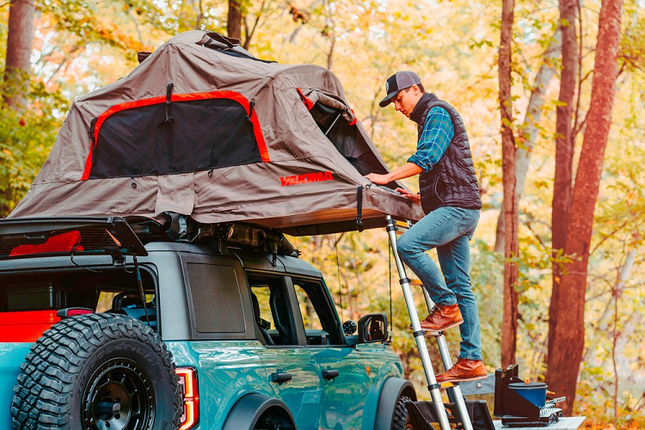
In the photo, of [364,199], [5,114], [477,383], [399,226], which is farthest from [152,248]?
[5,114]

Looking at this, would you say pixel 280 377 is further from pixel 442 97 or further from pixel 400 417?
pixel 442 97

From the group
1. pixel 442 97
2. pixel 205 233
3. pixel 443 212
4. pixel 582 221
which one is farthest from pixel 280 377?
pixel 442 97

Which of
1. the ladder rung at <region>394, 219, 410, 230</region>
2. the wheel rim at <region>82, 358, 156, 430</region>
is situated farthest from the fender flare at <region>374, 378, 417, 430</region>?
the wheel rim at <region>82, 358, 156, 430</region>

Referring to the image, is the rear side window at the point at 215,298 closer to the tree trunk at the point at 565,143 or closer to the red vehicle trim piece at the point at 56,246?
the red vehicle trim piece at the point at 56,246

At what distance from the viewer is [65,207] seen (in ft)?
18.6

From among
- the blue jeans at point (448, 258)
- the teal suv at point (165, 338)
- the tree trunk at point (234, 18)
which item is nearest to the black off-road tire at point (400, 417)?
the teal suv at point (165, 338)

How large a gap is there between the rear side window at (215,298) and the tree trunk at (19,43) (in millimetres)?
9279

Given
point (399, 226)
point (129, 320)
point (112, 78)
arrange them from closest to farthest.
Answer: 1. point (129, 320)
2. point (399, 226)
3. point (112, 78)

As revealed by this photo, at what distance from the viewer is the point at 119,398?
139 inches

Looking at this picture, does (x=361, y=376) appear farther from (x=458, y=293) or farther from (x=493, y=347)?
(x=493, y=347)

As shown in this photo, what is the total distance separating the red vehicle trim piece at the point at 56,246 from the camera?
14.0ft

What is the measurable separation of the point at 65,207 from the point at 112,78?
2111 centimetres

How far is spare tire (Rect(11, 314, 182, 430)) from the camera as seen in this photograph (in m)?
3.12

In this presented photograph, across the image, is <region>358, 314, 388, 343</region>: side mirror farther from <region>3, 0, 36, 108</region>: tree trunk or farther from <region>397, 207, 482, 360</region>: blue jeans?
<region>3, 0, 36, 108</region>: tree trunk
